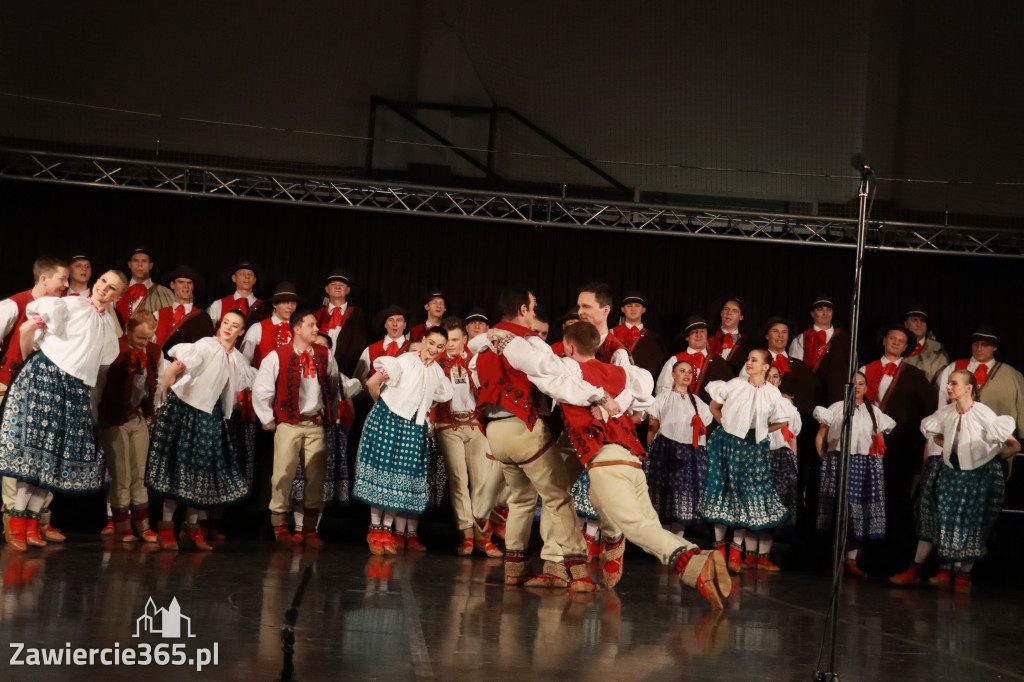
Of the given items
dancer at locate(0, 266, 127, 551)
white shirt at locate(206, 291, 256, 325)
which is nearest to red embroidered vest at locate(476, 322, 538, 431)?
dancer at locate(0, 266, 127, 551)

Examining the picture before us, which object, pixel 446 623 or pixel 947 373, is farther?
pixel 947 373

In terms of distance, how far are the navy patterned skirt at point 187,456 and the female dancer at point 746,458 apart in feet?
9.97

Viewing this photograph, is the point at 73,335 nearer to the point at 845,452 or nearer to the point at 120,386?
the point at 120,386

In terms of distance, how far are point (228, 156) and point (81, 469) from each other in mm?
3568

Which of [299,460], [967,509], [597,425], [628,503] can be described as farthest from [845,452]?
[299,460]

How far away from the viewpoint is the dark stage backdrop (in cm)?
829

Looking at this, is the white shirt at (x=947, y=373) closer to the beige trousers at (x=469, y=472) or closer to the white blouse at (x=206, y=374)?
the beige trousers at (x=469, y=472)

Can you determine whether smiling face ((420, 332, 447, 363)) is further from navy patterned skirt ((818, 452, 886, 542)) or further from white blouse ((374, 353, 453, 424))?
navy patterned skirt ((818, 452, 886, 542))

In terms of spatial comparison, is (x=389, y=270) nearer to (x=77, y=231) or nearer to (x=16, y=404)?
(x=77, y=231)

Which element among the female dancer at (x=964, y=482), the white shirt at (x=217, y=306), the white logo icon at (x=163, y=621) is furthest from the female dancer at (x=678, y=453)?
the white logo icon at (x=163, y=621)

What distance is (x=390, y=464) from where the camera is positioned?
252 inches

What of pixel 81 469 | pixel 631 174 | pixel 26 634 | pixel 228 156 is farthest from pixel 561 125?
pixel 26 634

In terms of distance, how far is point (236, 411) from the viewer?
6.83m

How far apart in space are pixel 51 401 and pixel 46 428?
14 cm
